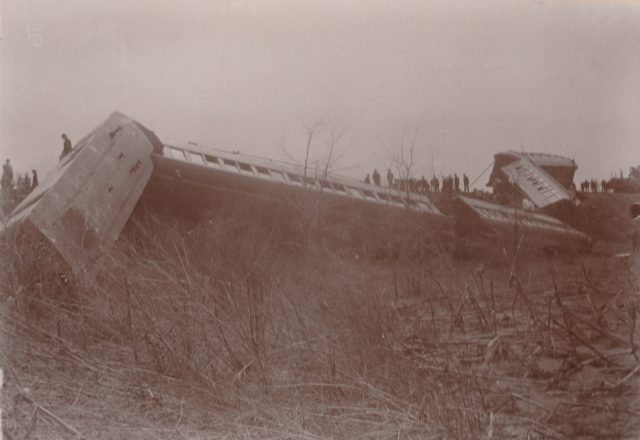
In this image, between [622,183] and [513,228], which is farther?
[513,228]

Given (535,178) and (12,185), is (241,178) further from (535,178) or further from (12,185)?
(535,178)

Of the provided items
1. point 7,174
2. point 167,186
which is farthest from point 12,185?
point 167,186

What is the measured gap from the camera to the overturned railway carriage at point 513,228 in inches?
336

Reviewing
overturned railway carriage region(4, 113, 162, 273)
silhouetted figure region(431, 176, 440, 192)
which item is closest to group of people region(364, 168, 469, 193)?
silhouetted figure region(431, 176, 440, 192)

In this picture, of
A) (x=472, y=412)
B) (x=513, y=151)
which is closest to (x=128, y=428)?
(x=472, y=412)

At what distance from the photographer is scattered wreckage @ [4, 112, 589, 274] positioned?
805 centimetres

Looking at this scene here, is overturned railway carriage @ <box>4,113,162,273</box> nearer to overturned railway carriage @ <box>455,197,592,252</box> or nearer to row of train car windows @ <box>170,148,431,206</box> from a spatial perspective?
row of train car windows @ <box>170,148,431,206</box>

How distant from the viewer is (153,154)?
38.3 ft

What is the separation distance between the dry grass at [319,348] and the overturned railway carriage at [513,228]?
0.74 meters

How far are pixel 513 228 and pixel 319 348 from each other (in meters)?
5.28

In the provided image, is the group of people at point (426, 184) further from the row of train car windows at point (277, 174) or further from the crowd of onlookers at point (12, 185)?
the crowd of onlookers at point (12, 185)

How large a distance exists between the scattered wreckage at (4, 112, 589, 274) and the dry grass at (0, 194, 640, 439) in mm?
644

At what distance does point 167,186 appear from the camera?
11.8m

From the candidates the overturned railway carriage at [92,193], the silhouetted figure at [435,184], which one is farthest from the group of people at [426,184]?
the overturned railway carriage at [92,193]
